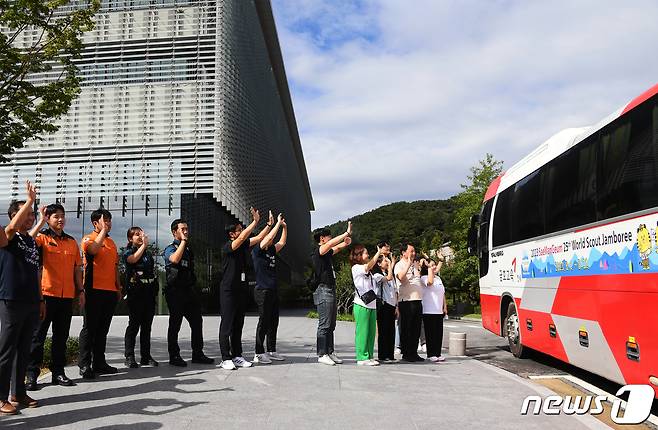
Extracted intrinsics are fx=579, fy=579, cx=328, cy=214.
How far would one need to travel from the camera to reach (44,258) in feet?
20.1

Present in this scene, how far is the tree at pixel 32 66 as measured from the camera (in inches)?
345

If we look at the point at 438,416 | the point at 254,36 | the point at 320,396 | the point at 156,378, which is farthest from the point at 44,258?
the point at 254,36

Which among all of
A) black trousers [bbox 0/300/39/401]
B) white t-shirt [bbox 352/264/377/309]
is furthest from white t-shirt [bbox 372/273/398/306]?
black trousers [bbox 0/300/39/401]

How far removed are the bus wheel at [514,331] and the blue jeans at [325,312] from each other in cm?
327

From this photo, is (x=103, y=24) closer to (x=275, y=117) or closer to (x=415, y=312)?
(x=275, y=117)

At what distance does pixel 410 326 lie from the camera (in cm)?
872

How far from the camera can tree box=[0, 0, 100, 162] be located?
345 inches

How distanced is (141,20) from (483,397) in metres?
25.4

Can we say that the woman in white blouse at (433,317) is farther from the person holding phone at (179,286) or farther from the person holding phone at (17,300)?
the person holding phone at (17,300)

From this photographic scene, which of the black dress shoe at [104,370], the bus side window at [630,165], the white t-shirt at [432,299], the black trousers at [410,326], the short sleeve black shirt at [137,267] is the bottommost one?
the black dress shoe at [104,370]

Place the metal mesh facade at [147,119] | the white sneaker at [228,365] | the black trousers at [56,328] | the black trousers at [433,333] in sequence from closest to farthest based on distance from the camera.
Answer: the black trousers at [56,328] → the white sneaker at [228,365] → the black trousers at [433,333] → the metal mesh facade at [147,119]

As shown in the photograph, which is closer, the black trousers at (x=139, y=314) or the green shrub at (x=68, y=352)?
the black trousers at (x=139, y=314)

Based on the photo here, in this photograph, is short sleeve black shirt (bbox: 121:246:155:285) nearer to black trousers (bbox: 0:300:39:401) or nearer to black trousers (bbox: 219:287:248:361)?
A: black trousers (bbox: 219:287:248:361)

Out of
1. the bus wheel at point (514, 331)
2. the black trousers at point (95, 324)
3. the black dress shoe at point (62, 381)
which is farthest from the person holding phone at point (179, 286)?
the bus wheel at point (514, 331)
